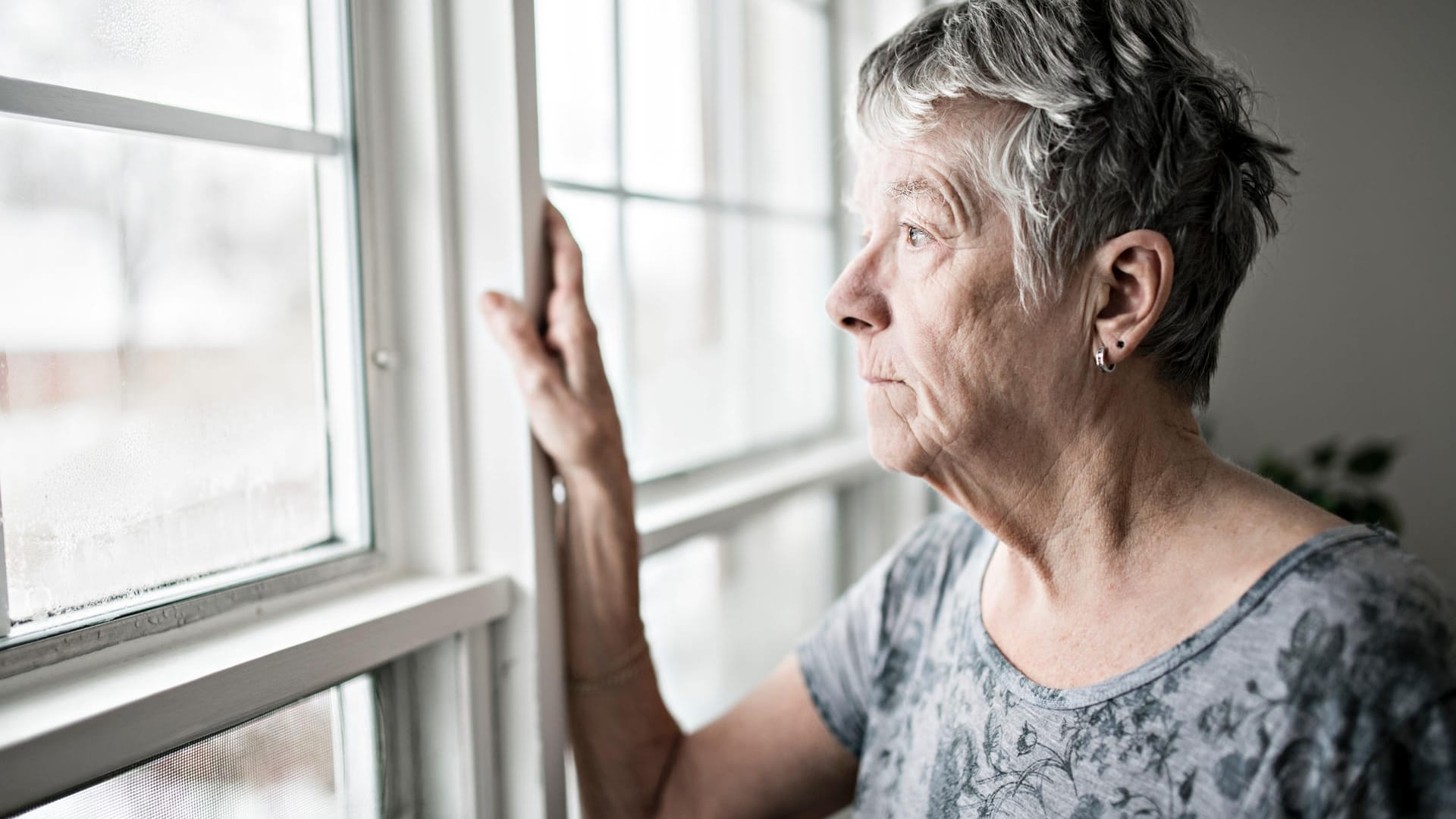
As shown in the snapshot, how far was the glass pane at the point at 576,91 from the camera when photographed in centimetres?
127

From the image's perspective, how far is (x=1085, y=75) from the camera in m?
0.91

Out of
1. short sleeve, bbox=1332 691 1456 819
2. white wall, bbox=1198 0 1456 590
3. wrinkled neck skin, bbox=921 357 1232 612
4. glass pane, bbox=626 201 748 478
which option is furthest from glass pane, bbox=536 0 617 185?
white wall, bbox=1198 0 1456 590

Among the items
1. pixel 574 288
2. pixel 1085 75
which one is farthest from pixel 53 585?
pixel 1085 75

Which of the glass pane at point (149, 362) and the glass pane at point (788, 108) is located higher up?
the glass pane at point (788, 108)

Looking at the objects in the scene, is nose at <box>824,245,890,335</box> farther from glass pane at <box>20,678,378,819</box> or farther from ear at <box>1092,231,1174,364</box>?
glass pane at <box>20,678,378,819</box>

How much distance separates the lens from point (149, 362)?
86cm

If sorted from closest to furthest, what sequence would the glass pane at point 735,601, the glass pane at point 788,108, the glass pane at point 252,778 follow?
the glass pane at point 252,778 → the glass pane at point 735,601 → the glass pane at point 788,108

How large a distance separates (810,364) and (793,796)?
3.45 feet

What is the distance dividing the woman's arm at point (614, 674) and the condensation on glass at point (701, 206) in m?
0.34

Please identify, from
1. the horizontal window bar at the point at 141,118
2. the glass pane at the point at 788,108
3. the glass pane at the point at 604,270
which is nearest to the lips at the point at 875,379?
the glass pane at the point at 604,270

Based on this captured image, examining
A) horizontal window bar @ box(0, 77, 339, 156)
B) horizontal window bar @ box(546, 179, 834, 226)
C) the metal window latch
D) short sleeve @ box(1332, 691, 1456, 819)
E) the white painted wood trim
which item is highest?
horizontal window bar @ box(546, 179, 834, 226)

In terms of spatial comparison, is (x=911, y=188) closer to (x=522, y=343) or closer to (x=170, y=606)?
(x=522, y=343)

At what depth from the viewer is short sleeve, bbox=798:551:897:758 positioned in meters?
1.23

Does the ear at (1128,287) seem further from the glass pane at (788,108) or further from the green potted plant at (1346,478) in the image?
the green potted plant at (1346,478)
